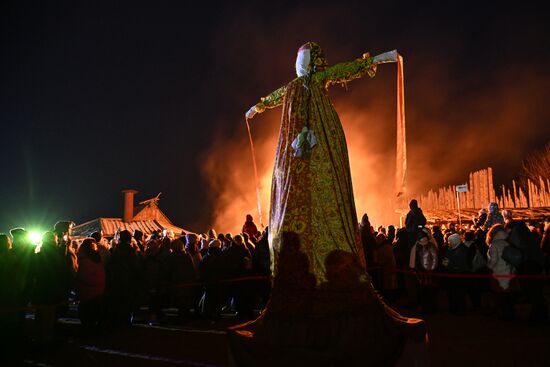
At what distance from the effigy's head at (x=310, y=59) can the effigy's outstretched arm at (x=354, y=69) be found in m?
0.15

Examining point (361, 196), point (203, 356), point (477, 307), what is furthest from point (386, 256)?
point (361, 196)

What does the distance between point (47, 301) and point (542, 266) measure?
9214 mm

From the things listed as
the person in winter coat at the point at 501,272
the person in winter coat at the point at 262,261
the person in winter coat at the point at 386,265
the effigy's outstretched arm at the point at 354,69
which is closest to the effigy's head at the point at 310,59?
the effigy's outstretched arm at the point at 354,69

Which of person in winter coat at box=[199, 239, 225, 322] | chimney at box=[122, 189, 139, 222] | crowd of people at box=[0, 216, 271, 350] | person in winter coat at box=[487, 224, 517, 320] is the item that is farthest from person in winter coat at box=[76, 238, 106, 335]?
chimney at box=[122, 189, 139, 222]

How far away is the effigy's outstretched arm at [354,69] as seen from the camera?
494 centimetres

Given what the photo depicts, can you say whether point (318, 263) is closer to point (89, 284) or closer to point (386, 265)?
point (89, 284)

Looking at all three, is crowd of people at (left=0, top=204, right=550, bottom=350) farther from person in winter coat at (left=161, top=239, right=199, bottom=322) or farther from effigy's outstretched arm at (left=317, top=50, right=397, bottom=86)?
effigy's outstretched arm at (left=317, top=50, right=397, bottom=86)

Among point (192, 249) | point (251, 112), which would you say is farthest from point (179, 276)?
point (251, 112)

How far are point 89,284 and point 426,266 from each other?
23.1 feet

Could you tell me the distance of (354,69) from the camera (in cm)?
502

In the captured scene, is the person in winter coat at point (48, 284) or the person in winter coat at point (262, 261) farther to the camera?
the person in winter coat at point (262, 261)

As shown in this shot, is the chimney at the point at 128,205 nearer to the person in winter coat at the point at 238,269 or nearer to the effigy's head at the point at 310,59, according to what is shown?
the person in winter coat at the point at 238,269

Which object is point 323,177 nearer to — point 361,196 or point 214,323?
point 214,323

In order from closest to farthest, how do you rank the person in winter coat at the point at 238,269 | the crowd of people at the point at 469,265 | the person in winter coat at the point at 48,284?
the person in winter coat at the point at 48,284 → the crowd of people at the point at 469,265 → the person in winter coat at the point at 238,269
